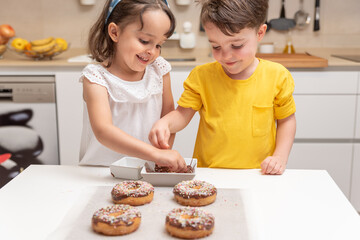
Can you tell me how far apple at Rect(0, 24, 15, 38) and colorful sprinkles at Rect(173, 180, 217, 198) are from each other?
214 cm

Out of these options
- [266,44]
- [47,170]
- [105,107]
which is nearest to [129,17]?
[105,107]

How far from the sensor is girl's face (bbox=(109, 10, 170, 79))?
1240 millimetres

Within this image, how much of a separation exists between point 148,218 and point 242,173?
0.37 meters

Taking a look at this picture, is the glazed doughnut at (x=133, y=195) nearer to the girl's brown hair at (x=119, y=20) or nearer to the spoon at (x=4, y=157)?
the girl's brown hair at (x=119, y=20)

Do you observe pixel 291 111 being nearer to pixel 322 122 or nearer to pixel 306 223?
pixel 306 223

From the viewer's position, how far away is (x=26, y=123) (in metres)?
2.47

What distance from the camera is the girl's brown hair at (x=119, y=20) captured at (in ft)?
4.11

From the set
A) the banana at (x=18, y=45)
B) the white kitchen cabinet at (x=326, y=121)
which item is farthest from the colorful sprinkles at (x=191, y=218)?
the banana at (x=18, y=45)

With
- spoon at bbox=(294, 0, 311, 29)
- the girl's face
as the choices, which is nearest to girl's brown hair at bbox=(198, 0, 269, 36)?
the girl's face

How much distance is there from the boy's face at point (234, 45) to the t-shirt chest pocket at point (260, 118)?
16cm

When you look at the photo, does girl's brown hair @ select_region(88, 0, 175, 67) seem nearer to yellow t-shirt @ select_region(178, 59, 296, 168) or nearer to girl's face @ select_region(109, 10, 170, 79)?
girl's face @ select_region(109, 10, 170, 79)

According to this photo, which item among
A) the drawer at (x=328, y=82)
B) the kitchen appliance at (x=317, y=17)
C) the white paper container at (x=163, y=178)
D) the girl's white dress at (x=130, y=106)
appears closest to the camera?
the white paper container at (x=163, y=178)

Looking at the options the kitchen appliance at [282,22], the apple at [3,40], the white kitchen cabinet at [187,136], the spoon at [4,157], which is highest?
the kitchen appliance at [282,22]

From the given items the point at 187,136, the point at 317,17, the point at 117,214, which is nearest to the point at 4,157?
the point at 187,136
